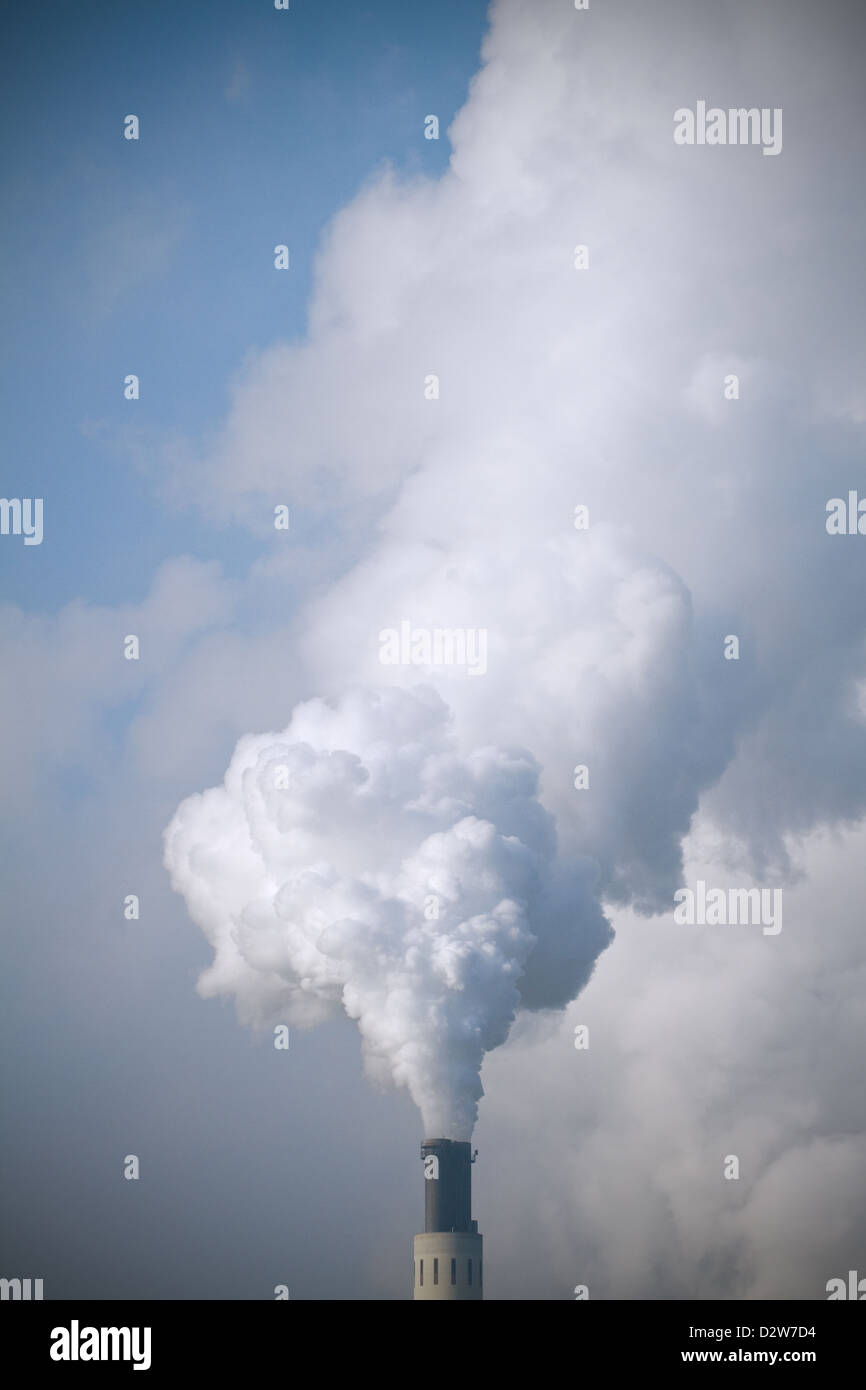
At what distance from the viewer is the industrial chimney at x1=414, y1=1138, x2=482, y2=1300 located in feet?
234

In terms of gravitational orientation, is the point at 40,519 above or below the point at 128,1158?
above

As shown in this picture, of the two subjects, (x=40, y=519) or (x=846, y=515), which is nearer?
(x=40, y=519)

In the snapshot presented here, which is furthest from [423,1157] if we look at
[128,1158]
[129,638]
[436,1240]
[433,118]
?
[433,118]

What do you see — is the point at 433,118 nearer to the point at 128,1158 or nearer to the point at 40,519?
the point at 40,519

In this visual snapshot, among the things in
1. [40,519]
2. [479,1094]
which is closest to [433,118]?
[40,519]

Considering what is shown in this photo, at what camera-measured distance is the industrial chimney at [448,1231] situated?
71250 millimetres

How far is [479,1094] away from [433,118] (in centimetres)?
4683

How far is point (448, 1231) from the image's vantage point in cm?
7181
